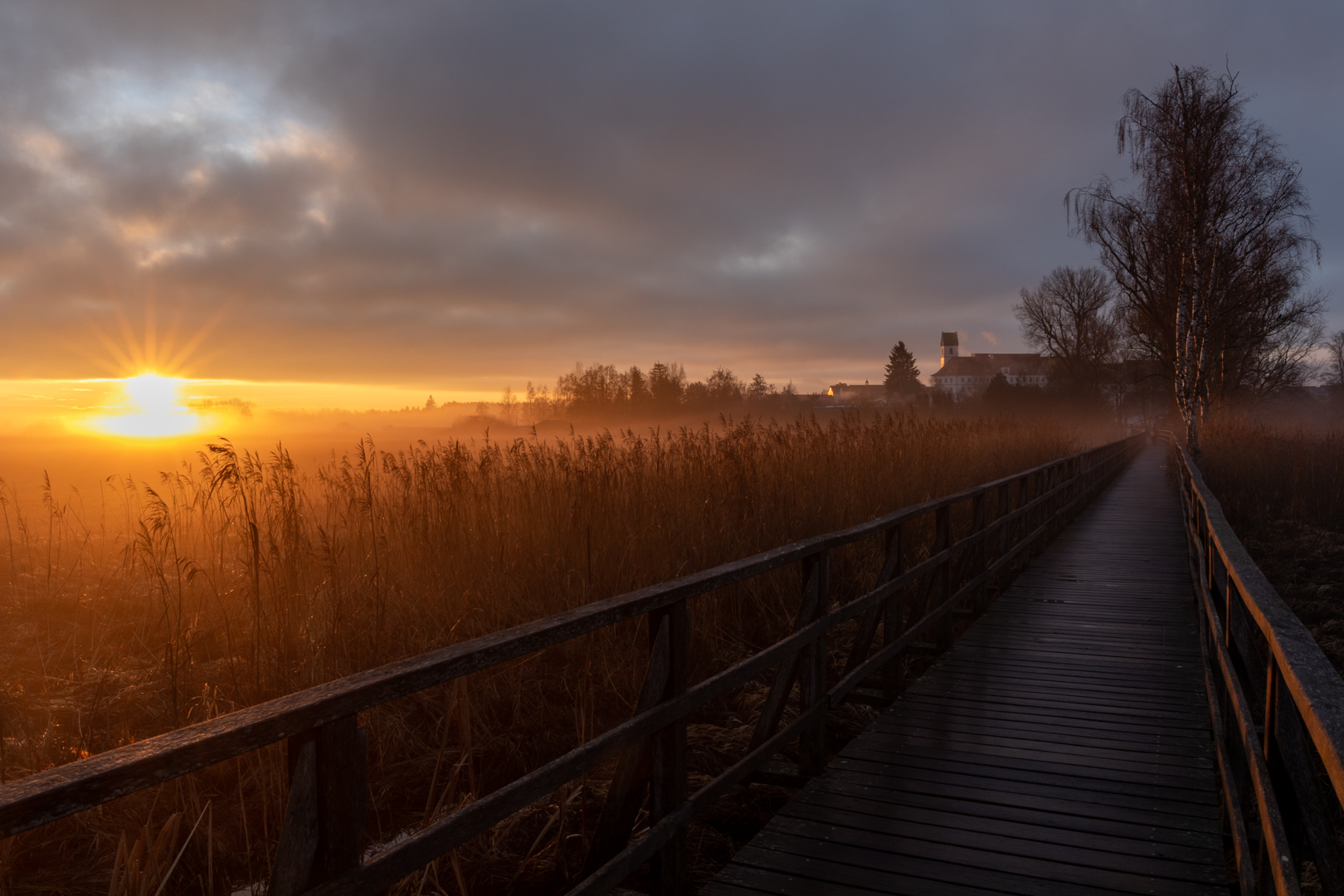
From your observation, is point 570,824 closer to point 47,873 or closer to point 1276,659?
point 47,873

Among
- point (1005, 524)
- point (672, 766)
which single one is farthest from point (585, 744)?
point (1005, 524)

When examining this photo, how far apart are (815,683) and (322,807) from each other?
2.83 m

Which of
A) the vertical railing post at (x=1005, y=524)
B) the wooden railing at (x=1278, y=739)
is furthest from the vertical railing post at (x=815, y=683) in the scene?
the vertical railing post at (x=1005, y=524)

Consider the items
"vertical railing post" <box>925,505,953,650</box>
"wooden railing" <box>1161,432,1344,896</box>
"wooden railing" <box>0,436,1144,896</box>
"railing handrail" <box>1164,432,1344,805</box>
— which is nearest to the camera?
"wooden railing" <box>0,436,1144,896</box>

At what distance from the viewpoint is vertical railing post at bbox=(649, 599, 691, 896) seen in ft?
9.27

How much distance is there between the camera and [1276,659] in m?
2.10

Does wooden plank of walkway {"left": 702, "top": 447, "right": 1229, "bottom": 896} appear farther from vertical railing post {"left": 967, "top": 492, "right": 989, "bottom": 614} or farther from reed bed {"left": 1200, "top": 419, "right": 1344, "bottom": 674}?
reed bed {"left": 1200, "top": 419, "right": 1344, "bottom": 674}

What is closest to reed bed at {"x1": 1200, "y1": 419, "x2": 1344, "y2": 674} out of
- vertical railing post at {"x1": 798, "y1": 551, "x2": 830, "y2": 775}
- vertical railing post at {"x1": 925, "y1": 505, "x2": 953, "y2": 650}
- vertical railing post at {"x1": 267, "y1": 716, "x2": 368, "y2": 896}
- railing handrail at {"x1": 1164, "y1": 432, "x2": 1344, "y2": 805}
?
vertical railing post at {"x1": 925, "y1": 505, "x2": 953, "y2": 650}

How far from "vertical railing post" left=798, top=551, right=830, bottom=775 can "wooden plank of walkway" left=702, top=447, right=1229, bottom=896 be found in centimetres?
11

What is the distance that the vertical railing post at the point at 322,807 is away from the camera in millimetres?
1558

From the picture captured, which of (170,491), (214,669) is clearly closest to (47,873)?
(214,669)

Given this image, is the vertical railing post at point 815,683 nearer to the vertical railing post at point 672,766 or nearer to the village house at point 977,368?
the vertical railing post at point 672,766

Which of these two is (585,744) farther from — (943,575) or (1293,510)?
(1293,510)

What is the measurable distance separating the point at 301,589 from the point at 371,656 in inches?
32.2
